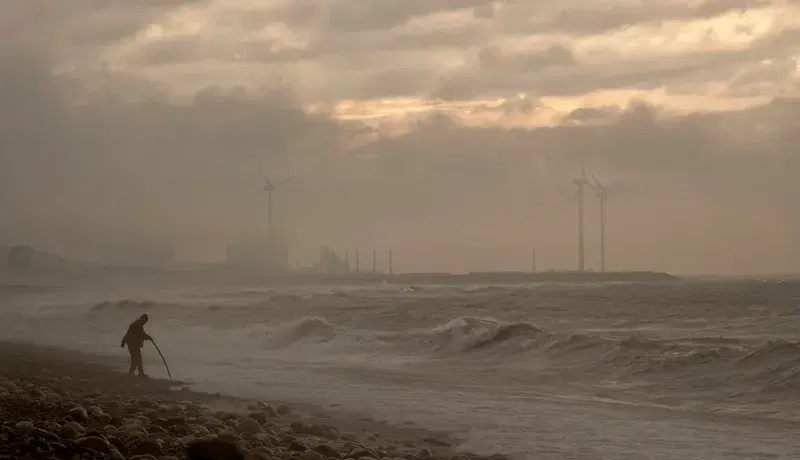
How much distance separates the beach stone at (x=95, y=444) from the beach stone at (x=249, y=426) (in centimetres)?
414

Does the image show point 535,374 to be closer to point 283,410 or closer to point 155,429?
point 283,410

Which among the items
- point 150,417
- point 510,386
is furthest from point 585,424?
point 150,417

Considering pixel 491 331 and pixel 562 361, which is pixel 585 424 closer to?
pixel 562 361

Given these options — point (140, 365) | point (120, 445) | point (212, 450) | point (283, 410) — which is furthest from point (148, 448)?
point (140, 365)

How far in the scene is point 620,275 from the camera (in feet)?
625

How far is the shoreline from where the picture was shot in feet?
29.3

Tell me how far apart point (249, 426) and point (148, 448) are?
3.76m

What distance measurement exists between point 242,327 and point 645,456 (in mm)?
35371

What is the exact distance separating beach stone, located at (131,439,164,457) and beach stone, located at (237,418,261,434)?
329 cm

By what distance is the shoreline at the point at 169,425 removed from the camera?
895 centimetres

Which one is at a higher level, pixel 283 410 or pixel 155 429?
pixel 155 429

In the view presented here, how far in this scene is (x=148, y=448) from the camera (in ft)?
30.1

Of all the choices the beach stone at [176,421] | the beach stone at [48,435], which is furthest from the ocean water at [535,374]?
the beach stone at [48,435]

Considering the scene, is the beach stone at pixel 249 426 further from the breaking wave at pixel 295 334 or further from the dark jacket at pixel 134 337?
the breaking wave at pixel 295 334
